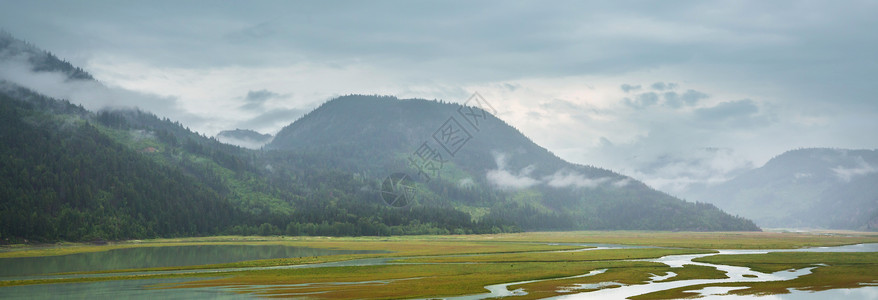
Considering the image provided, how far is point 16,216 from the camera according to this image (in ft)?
573

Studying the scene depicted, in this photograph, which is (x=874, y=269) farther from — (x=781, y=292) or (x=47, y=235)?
(x=47, y=235)

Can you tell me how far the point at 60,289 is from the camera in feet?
213

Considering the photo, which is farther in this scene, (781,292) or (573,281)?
(573,281)

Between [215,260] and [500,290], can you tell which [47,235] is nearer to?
[215,260]

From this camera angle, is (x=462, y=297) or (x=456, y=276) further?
(x=456, y=276)

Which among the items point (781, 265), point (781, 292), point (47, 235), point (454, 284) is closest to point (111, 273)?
point (454, 284)

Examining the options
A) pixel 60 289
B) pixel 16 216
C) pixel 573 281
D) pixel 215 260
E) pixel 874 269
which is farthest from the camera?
pixel 16 216

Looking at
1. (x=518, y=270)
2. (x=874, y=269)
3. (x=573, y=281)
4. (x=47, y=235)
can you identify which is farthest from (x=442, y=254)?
(x=47, y=235)

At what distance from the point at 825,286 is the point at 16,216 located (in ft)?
603

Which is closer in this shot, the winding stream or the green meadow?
the winding stream

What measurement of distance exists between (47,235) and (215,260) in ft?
313

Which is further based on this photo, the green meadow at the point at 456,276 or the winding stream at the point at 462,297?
the green meadow at the point at 456,276

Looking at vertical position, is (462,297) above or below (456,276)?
below

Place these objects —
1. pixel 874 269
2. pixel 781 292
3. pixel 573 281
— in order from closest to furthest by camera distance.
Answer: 1. pixel 781 292
2. pixel 573 281
3. pixel 874 269
